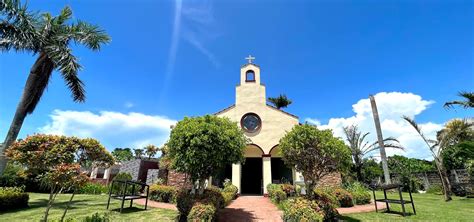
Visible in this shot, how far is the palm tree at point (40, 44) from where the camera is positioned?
12.0 m

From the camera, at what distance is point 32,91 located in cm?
1311

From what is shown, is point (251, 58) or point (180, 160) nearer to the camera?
point (180, 160)

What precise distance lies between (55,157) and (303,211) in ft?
28.4

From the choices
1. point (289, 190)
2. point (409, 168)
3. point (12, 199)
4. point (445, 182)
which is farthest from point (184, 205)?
point (409, 168)

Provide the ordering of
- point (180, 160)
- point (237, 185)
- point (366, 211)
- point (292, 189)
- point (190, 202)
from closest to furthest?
point (190, 202)
point (180, 160)
point (366, 211)
point (292, 189)
point (237, 185)

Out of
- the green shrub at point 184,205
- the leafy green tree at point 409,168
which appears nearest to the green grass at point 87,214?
the green shrub at point 184,205

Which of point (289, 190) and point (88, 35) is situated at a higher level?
point (88, 35)

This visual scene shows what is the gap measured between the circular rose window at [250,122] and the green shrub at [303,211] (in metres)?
10.6

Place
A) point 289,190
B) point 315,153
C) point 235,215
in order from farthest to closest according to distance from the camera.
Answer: point 289,190
point 235,215
point 315,153

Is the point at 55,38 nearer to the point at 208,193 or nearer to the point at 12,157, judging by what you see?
the point at 12,157

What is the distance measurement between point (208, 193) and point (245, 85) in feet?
38.5

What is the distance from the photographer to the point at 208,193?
399 inches

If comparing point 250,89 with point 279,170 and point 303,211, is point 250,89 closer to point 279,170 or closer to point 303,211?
point 279,170

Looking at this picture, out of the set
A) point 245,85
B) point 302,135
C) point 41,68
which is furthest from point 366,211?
point 41,68
